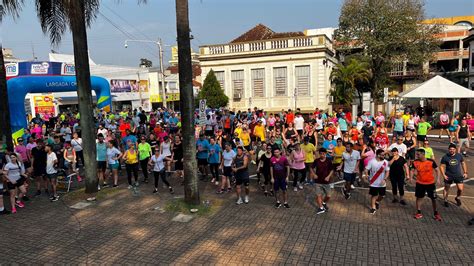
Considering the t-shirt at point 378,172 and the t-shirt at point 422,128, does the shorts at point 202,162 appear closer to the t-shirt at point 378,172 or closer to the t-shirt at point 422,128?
→ the t-shirt at point 378,172

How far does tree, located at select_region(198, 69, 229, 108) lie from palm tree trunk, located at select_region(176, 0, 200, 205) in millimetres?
22373

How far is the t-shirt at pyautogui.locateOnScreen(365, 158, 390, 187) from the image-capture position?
331 inches

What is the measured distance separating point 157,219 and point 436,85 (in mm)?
18324

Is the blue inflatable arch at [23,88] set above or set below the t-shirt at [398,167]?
above

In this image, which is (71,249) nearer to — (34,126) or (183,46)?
(183,46)

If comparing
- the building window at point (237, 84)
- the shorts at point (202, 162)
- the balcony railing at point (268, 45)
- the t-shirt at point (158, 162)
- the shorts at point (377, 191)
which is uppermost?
the balcony railing at point (268, 45)

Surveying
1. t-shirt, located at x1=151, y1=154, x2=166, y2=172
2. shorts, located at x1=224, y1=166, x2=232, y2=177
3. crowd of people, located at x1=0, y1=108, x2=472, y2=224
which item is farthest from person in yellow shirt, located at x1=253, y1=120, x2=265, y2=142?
t-shirt, located at x1=151, y1=154, x2=166, y2=172

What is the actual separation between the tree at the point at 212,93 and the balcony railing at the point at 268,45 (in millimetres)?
2492

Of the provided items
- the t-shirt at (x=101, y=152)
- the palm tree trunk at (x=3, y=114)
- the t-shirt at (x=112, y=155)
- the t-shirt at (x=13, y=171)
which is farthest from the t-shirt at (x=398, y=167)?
the palm tree trunk at (x=3, y=114)

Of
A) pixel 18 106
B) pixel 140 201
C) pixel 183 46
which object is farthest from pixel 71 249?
pixel 18 106

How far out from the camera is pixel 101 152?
1146 centimetres

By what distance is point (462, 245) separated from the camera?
6805 mm

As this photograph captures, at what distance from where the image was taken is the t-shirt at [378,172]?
27.6 ft

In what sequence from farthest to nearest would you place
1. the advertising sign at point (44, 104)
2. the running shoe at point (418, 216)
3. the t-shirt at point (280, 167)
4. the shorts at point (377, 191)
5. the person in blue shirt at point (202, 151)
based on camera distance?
the advertising sign at point (44, 104)
the person in blue shirt at point (202, 151)
the t-shirt at point (280, 167)
the shorts at point (377, 191)
the running shoe at point (418, 216)
